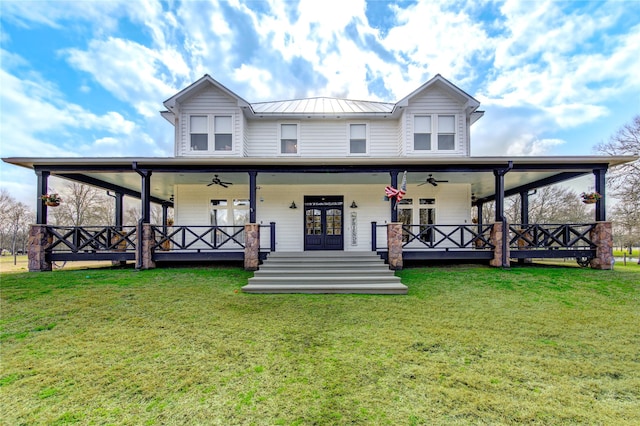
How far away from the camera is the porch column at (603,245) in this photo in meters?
8.88

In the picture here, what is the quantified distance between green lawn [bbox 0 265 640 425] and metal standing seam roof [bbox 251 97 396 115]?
341 inches

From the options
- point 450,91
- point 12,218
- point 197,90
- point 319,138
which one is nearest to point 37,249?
point 197,90

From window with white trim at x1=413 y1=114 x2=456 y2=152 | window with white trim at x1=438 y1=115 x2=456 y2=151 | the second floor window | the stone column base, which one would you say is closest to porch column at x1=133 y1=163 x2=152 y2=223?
the second floor window

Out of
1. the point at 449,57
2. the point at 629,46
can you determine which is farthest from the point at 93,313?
the point at 629,46

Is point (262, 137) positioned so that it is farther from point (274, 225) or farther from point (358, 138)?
point (274, 225)

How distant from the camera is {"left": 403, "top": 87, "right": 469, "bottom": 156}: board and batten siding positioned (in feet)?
37.1

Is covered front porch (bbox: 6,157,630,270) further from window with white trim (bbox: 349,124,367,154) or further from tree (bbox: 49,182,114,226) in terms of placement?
tree (bbox: 49,182,114,226)

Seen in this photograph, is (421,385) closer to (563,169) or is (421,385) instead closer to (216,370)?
(216,370)

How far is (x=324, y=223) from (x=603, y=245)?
31.4 ft

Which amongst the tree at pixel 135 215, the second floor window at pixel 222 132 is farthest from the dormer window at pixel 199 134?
the tree at pixel 135 215

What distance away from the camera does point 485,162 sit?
9.11 metres

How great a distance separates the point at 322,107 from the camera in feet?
42.1

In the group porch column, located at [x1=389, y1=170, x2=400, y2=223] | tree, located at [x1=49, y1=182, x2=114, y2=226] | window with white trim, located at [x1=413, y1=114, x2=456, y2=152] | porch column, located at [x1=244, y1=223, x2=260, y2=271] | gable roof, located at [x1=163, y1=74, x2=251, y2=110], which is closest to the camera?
porch column, located at [x1=244, y1=223, x2=260, y2=271]

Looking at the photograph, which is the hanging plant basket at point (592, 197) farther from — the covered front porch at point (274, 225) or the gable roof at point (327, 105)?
the gable roof at point (327, 105)
